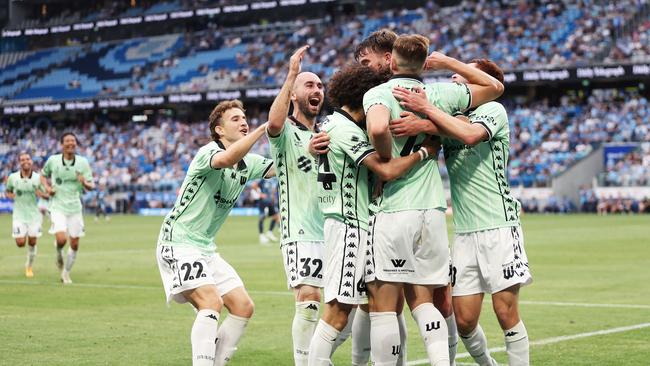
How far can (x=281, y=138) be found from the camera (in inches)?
341

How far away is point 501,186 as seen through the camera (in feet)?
27.2

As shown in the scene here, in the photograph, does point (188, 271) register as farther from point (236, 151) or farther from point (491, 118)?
point (491, 118)

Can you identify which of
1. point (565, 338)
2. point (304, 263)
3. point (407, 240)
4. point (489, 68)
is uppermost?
point (489, 68)

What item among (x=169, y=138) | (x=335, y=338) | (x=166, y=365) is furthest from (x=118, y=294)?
(x=169, y=138)

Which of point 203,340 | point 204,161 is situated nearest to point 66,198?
point 204,161

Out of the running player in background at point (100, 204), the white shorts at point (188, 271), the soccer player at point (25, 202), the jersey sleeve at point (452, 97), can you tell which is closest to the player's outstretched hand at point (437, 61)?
the jersey sleeve at point (452, 97)

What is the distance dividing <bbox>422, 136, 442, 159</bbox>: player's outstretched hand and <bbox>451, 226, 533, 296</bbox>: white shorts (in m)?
0.78

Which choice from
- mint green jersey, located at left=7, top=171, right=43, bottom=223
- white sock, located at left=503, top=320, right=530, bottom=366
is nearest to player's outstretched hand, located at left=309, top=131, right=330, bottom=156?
white sock, located at left=503, top=320, right=530, bottom=366

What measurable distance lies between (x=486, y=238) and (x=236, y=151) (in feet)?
6.80

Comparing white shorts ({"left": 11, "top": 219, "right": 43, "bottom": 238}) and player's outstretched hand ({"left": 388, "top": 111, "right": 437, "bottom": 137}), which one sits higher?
player's outstretched hand ({"left": 388, "top": 111, "right": 437, "bottom": 137})

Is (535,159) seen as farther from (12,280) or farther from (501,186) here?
(501,186)

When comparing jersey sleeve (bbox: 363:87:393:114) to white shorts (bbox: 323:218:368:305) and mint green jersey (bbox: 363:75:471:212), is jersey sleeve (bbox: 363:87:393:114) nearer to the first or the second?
mint green jersey (bbox: 363:75:471:212)

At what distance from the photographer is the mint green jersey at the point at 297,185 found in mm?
8734

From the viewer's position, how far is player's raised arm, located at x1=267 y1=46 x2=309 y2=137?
26.2 ft
